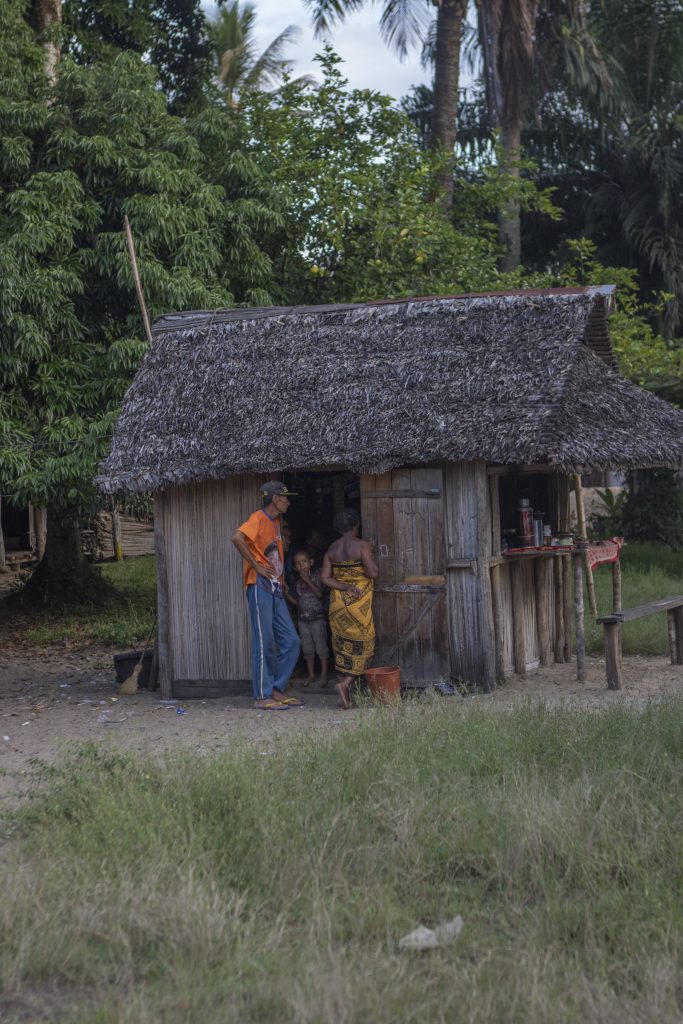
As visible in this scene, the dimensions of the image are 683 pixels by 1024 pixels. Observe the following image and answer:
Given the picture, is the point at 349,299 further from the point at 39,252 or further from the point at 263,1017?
the point at 263,1017

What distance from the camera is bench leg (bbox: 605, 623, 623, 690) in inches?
415

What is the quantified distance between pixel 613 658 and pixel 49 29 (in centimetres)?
1201

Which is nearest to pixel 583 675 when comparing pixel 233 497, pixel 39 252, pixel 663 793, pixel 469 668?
pixel 469 668

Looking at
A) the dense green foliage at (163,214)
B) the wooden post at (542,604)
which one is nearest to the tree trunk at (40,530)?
the dense green foliage at (163,214)

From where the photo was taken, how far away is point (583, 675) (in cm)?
1105

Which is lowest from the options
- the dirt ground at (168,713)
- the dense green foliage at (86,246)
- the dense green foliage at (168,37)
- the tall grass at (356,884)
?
the dirt ground at (168,713)

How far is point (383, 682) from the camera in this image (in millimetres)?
10242

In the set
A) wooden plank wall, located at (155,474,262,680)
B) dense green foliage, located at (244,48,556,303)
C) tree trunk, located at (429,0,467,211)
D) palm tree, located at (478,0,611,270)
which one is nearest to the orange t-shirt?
wooden plank wall, located at (155,474,262,680)

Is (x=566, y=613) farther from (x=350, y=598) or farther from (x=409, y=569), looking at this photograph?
(x=350, y=598)

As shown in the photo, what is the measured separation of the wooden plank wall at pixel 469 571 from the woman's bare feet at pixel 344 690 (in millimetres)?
919

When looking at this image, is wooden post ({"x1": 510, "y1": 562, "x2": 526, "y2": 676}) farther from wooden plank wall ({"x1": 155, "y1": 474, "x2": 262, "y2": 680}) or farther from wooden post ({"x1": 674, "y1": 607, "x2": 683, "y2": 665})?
wooden plank wall ({"x1": 155, "y1": 474, "x2": 262, "y2": 680})

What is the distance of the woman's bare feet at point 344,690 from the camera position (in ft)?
33.9

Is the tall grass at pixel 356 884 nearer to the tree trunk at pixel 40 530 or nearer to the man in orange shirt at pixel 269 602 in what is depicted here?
the man in orange shirt at pixel 269 602

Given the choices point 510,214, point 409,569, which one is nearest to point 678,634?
point 409,569
